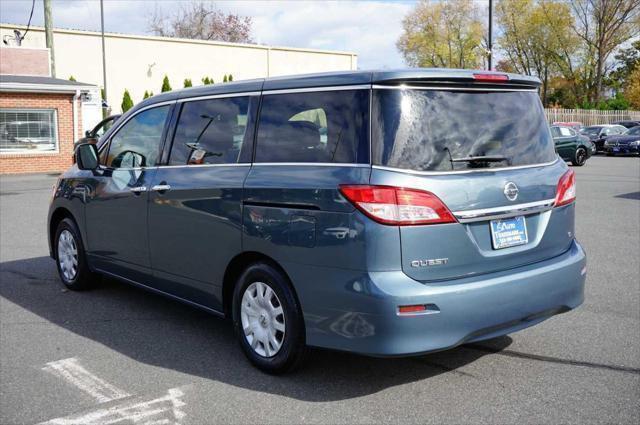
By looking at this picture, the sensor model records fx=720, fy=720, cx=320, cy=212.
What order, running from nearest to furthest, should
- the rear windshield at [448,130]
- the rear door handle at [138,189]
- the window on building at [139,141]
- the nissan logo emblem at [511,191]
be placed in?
1. the rear windshield at [448,130]
2. the nissan logo emblem at [511,191]
3. the rear door handle at [138,189]
4. the window on building at [139,141]

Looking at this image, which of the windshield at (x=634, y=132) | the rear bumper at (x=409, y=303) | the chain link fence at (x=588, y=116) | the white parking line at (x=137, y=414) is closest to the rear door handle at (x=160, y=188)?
the rear bumper at (x=409, y=303)

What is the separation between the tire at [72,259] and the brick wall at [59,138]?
738 inches

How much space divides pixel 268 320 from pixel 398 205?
49.6 inches

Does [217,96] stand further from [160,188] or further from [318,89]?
[318,89]

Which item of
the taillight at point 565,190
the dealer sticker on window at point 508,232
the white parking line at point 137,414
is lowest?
the white parking line at point 137,414

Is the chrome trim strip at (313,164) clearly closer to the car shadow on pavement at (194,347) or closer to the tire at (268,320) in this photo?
the tire at (268,320)

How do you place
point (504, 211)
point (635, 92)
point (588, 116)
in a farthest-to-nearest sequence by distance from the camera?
point (635, 92)
point (588, 116)
point (504, 211)

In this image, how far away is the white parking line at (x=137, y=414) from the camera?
3.99m

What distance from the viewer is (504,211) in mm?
4273

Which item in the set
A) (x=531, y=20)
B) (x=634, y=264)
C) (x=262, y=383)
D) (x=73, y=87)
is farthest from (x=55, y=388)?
(x=531, y=20)

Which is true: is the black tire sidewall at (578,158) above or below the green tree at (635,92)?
below

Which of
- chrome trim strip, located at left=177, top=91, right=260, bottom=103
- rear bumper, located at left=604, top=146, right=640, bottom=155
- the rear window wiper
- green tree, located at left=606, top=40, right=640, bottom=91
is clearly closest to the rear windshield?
the rear window wiper

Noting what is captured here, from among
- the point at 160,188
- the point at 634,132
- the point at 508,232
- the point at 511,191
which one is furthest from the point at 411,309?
the point at 634,132

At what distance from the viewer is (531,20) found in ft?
204
